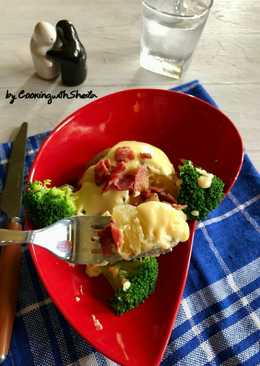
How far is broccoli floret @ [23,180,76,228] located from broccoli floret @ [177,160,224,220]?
19 centimetres

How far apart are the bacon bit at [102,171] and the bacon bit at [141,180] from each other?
0.05 metres

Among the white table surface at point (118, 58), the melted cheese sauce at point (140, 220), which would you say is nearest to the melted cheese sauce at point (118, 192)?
the melted cheese sauce at point (140, 220)

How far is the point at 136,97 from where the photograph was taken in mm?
897

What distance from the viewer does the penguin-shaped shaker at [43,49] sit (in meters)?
0.97

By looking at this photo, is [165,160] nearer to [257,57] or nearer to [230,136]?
[230,136]

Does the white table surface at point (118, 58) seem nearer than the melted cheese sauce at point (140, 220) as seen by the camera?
No

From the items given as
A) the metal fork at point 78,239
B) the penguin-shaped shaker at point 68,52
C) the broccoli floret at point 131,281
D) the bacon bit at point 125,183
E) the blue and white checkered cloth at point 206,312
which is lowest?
the blue and white checkered cloth at point 206,312

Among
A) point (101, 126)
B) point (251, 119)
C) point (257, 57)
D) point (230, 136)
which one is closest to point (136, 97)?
point (101, 126)

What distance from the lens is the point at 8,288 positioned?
71cm

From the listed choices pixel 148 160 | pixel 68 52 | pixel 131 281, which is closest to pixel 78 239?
pixel 131 281

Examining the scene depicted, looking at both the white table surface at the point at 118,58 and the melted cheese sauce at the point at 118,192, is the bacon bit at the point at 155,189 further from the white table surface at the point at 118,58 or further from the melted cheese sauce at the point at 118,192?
the white table surface at the point at 118,58

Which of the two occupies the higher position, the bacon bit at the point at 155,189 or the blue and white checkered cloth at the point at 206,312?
the bacon bit at the point at 155,189

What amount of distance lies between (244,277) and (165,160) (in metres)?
0.26

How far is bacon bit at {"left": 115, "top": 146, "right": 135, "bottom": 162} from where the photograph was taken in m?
0.80
